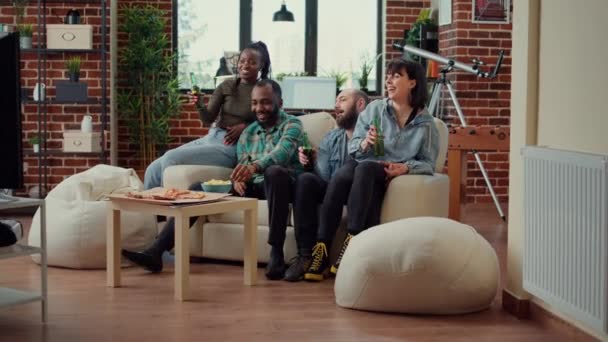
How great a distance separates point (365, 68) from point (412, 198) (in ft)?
13.6

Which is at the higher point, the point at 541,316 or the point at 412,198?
the point at 412,198

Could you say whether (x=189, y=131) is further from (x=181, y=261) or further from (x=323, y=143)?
(x=181, y=261)

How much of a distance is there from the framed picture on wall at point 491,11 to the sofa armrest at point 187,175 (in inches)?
141

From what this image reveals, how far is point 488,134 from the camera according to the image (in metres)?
6.32

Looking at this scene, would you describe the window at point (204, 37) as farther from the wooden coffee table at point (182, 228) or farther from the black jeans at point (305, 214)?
the wooden coffee table at point (182, 228)

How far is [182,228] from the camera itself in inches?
164

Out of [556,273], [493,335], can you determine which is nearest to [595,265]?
[556,273]

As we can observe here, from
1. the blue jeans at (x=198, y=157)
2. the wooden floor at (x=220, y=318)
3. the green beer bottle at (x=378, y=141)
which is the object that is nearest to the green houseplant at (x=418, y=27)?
the blue jeans at (x=198, y=157)

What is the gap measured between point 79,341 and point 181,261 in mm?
806

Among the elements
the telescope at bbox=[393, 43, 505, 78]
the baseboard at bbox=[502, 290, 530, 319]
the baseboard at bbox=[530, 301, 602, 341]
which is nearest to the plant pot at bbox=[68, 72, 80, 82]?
the telescope at bbox=[393, 43, 505, 78]

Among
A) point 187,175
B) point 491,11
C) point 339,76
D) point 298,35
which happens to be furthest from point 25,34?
point 491,11

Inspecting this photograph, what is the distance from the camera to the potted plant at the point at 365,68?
340 inches

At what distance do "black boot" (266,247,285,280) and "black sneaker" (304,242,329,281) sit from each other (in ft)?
0.45

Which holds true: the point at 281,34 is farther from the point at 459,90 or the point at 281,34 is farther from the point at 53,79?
the point at 53,79
